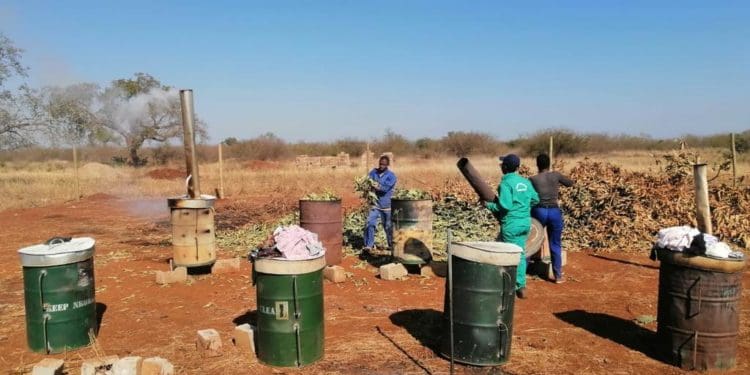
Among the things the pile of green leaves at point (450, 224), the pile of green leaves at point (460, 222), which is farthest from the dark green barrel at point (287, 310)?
the pile of green leaves at point (460, 222)

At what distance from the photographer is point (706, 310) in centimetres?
477

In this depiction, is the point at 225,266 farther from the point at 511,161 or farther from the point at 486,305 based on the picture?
the point at 486,305

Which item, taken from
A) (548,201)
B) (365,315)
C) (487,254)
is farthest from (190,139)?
(548,201)

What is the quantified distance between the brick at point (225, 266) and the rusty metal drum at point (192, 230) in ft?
1.02

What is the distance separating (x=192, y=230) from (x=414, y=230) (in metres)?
3.36

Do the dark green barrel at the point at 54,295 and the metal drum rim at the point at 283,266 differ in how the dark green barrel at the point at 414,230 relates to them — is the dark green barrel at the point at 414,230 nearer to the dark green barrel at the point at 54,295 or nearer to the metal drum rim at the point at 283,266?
the metal drum rim at the point at 283,266

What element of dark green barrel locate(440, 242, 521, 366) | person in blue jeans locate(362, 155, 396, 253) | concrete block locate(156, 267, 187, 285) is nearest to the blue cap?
dark green barrel locate(440, 242, 521, 366)

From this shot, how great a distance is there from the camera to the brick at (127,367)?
4.42 m

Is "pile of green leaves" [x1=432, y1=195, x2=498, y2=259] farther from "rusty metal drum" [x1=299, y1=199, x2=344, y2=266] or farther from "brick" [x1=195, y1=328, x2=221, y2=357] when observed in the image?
"brick" [x1=195, y1=328, x2=221, y2=357]

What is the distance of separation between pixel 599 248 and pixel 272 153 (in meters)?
42.9

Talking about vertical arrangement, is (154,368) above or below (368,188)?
below

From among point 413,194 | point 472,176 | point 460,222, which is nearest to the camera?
point 472,176

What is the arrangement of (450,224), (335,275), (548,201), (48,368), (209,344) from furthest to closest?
(450,224)
(335,275)
(548,201)
(209,344)
(48,368)

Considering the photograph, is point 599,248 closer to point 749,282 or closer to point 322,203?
point 749,282
